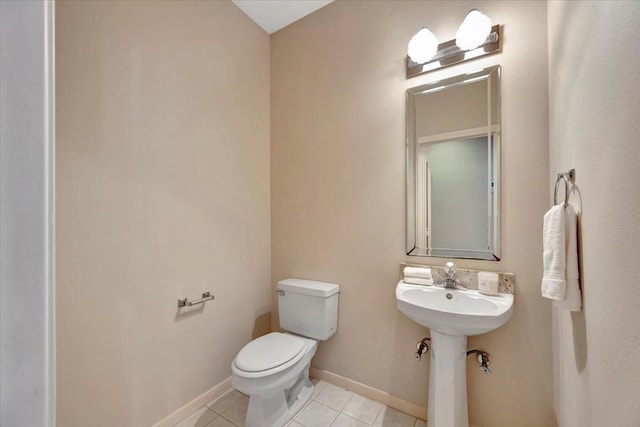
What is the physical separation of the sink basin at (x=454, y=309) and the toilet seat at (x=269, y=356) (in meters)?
0.66

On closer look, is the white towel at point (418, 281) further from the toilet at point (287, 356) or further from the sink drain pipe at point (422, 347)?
the toilet at point (287, 356)

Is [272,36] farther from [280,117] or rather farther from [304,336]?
[304,336]

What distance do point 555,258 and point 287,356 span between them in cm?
127

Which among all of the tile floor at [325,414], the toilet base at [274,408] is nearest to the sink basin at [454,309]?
the tile floor at [325,414]

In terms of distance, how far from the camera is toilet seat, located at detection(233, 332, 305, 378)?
1.28 meters

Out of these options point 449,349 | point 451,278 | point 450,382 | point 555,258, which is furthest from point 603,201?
point 450,382

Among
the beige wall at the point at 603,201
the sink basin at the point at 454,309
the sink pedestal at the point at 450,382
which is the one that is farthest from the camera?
the sink pedestal at the point at 450,382

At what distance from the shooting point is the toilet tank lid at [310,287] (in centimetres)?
166

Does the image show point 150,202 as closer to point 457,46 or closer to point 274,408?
point 274,408

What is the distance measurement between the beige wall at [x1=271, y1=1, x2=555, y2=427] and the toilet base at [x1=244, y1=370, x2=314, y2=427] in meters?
0.33

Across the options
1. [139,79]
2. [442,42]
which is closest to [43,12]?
[139,79]

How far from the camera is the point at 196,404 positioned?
1.52m

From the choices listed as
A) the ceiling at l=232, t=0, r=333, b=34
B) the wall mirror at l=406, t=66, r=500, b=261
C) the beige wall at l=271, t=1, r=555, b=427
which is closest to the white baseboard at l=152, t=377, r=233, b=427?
the beige wall at l=271, t=1, r=555, b=427

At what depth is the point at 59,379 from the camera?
1.03 meters
